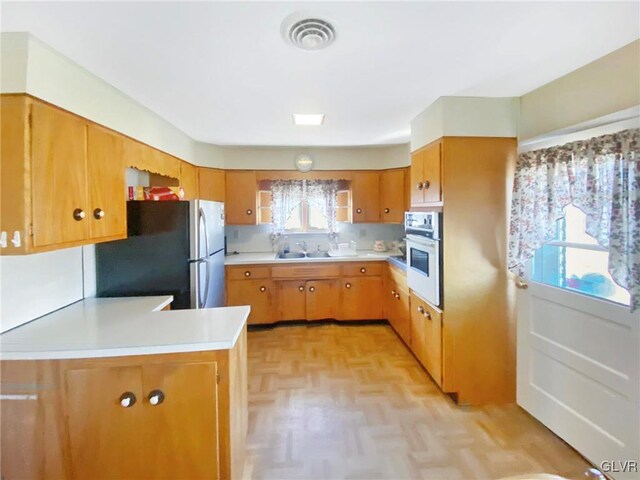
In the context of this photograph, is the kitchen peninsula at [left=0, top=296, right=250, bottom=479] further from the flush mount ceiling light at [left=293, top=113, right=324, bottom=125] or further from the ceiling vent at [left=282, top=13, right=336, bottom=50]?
the flush mount ceiling light at [left=293, top=113, right=324, bottom=125]

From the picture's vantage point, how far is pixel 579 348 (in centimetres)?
187

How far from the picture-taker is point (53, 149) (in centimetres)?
152

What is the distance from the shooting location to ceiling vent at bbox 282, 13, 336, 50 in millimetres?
1371

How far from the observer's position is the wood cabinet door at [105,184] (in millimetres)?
1771

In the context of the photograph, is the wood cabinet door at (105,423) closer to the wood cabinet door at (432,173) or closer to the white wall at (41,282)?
the white wall at (41,282)

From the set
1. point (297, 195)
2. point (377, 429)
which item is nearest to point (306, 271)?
point (297, 195)

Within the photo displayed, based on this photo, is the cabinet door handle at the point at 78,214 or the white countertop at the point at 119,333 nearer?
the white countertop at the point at 119,333

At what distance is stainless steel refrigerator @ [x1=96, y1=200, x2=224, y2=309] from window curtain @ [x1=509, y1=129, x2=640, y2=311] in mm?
2181

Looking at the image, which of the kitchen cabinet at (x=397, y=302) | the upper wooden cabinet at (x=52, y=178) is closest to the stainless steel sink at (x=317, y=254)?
the kitchen cabinet at (x=397, y=302)

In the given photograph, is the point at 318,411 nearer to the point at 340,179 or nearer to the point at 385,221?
the point at 385,221

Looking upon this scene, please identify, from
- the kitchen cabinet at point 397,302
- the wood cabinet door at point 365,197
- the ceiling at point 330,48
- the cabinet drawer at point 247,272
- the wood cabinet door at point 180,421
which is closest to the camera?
the ceiling at point 330,48

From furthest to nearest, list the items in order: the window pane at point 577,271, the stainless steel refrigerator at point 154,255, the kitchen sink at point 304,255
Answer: the kitchen sink at point 304,255, the stainless steel refrigerator at point 154,255, the window pane at point 577,271

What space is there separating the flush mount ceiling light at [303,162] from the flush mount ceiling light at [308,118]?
117cm

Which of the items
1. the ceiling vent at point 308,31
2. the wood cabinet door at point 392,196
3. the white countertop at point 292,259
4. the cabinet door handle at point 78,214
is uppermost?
the ceiling vent at point 308,31
